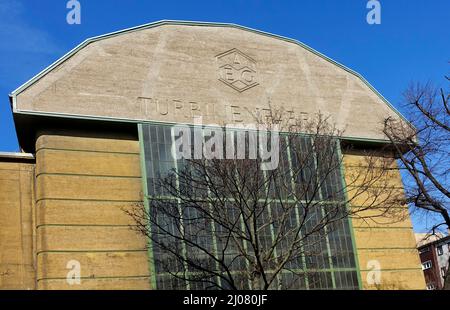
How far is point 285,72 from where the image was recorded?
30438mm

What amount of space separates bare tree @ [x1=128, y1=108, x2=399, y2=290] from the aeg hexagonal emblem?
14.2 feet

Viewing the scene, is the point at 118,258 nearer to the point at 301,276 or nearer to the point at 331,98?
the point at 301,276

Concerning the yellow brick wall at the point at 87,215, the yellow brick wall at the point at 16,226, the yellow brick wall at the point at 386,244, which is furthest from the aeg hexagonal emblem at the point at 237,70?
the yellow brick wall at the point at 16,226

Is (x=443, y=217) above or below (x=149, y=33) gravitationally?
below

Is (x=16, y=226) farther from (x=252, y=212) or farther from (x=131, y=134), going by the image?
(x=252, y=212)

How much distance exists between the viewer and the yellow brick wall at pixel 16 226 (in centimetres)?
2400

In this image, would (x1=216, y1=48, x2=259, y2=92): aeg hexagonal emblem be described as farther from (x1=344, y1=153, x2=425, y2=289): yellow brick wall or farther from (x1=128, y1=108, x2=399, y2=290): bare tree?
(x1=344, y1=153, x2=425, y2=289): yellow brick wall

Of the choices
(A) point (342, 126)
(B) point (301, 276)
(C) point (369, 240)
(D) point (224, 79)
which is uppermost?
(D) point (224, 79)

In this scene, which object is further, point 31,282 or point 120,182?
point 120,182

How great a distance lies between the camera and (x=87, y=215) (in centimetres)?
2436

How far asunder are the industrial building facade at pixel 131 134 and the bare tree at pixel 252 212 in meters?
0.82

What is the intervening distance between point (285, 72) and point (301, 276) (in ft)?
35.8

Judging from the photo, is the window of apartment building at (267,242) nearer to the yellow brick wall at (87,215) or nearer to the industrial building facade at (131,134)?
the industrial building facade at (131,134)
